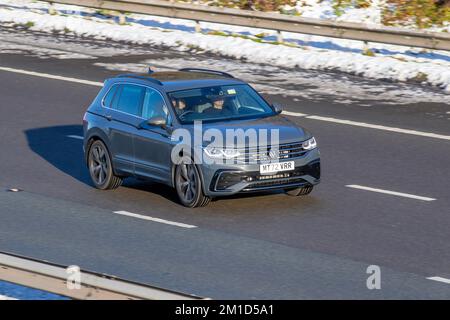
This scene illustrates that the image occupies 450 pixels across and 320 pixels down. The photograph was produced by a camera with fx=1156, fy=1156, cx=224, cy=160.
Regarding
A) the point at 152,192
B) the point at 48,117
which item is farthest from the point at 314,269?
the point at 48,117

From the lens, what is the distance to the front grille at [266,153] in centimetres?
1334

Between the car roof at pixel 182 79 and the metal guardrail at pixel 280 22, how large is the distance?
9107 mm

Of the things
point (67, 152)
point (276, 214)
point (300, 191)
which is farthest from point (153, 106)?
point (67, 152)

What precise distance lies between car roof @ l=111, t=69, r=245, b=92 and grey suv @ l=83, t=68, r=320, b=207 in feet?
0.04

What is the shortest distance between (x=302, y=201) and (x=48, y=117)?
23.1 ft

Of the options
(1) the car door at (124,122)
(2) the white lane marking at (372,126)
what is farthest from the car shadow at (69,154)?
(2) the white lane marking at (372,126)

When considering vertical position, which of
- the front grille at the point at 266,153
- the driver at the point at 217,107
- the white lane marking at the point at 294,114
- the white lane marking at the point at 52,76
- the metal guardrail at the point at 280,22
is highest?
the driver at the point at 217,107

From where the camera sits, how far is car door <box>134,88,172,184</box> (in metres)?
14.0

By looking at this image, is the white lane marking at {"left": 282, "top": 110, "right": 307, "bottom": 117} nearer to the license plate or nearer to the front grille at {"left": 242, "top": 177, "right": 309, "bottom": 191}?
the front grille at {"left": 242, "top": 177, "right": 309, "bottom": 191}

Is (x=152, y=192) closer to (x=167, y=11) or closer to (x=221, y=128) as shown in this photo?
(x=221, y=128)

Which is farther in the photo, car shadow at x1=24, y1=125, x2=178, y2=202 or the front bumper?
car shadow at x1=24, y1=125, x2=178, y2=202

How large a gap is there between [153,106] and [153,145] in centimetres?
58

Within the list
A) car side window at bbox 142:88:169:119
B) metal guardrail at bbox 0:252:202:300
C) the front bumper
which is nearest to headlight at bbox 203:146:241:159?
the front bumper

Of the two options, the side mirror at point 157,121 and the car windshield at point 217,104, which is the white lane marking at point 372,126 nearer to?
the car windshield at point 217,104
